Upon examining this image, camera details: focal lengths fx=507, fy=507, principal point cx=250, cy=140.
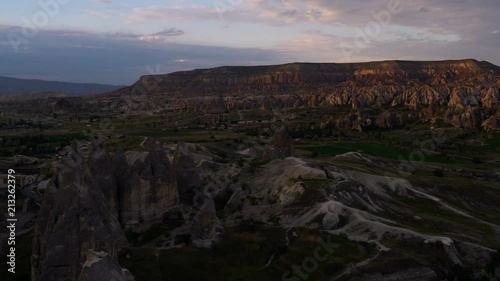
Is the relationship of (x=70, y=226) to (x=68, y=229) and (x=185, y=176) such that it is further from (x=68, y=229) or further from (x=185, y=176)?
(x=185, y=176)

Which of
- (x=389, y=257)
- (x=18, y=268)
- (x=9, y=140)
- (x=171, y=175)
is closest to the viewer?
(x=18, y=268)

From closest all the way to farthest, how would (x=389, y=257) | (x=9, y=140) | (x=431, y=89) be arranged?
(x=389, y=257)
(x=9, y=140)
(x=431, y=89)

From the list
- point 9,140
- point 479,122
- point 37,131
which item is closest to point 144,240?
point 9,140

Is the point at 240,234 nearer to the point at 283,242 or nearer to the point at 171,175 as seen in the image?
the point at 283,242

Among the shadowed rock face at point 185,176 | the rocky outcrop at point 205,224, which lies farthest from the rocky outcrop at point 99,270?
the shadowed rock face at point 185,176

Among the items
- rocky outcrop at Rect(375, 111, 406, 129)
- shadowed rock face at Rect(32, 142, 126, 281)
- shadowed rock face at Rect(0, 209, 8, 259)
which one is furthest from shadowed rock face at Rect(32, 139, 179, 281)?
rocky outcrop at Rect(375, 111, 406, 129)

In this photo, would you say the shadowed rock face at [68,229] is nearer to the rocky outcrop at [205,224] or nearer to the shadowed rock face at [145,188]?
the rocky outcrop at [205,224]

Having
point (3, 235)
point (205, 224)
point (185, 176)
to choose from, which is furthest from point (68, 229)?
point (185, 176)
